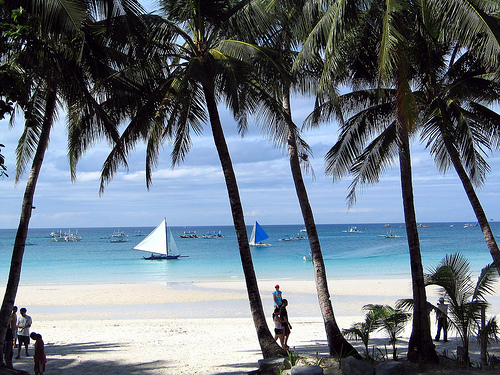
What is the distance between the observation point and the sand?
33.0ft

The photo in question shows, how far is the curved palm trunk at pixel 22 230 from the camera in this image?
8109 mm

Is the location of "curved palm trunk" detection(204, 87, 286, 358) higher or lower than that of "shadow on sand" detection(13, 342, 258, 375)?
higher

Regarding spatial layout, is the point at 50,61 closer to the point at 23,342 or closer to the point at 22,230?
the point at 22,230

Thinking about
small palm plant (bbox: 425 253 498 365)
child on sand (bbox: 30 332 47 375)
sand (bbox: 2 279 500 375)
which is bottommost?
sand (bbox: 2 279 500 375)

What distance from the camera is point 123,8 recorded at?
7473 mm

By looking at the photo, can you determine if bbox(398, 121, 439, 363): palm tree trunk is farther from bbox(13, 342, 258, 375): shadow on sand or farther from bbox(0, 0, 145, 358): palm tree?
bbox(0, 0, 145, 358): palm tree

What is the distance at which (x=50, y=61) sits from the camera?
25.5 feet

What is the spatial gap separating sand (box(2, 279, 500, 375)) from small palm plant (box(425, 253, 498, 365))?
2591 mm

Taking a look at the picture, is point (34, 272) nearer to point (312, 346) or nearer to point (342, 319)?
point (342, 319)

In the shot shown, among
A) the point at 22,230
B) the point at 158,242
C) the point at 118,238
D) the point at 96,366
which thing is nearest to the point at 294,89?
the point at 22,230

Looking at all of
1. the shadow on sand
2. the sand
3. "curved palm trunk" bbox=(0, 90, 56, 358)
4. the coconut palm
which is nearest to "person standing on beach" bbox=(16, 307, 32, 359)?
the shadow on sand

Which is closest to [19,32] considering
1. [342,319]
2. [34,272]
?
[342,319]

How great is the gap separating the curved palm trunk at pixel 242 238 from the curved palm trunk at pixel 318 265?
1.01 m

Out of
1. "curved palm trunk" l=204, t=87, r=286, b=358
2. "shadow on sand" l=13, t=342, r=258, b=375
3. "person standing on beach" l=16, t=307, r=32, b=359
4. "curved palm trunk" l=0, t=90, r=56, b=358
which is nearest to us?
"curved palm trunk" l=0, t=90, r=56, b=358
